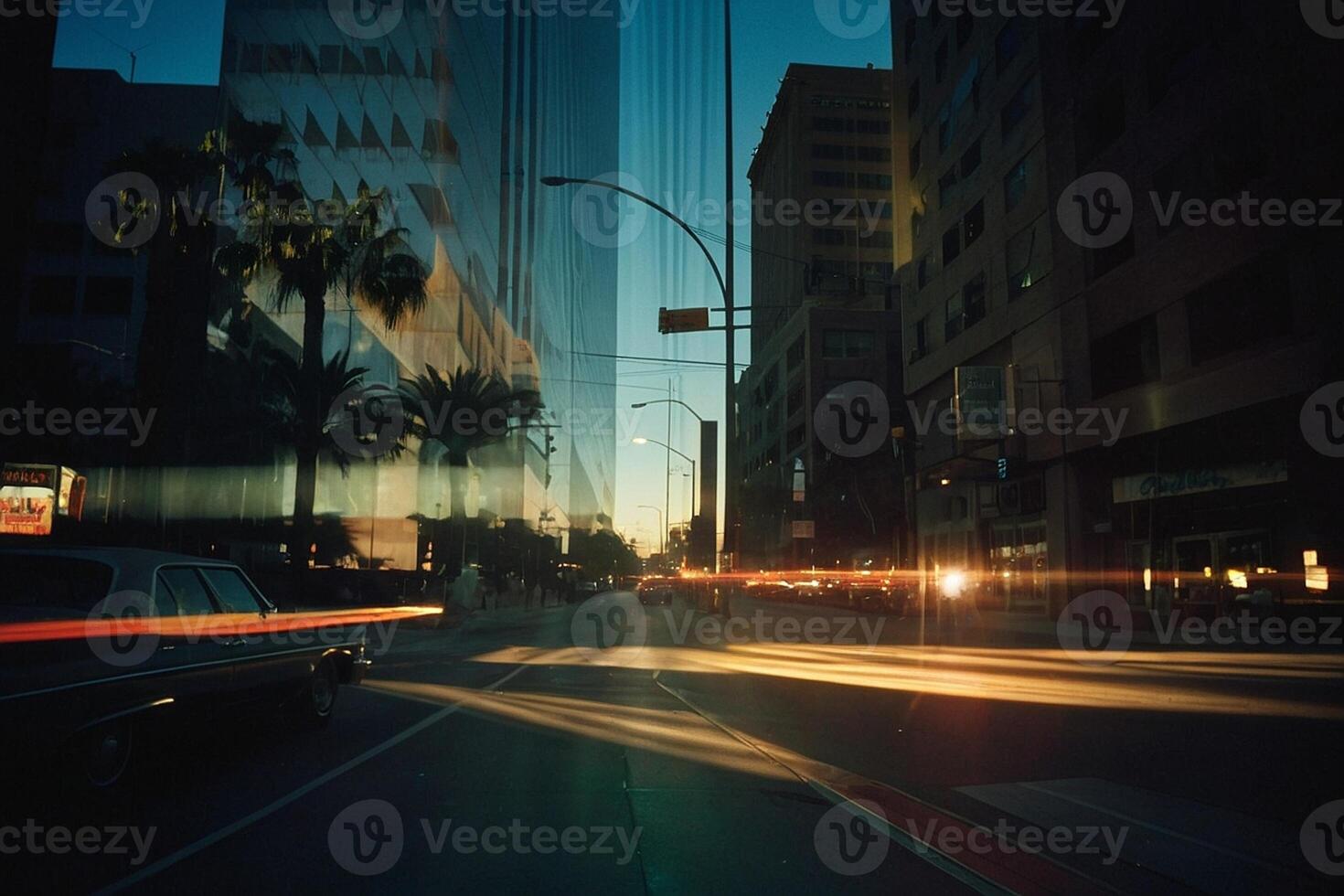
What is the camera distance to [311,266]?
25.7 meters

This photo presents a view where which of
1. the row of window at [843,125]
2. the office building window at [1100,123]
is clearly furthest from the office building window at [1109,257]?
the row of window at [843,125]

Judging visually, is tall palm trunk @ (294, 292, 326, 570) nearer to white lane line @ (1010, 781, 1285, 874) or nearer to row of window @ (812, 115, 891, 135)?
white lane line @ (1010, 781, 1285, 874)

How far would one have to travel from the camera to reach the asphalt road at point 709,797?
4844mm

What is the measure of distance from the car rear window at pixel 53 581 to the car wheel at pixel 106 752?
0.73 metres

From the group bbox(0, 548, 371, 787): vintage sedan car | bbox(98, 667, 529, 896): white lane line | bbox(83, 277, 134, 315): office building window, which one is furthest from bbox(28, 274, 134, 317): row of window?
bbox(0, 548, 371, 787): vintage sedan car

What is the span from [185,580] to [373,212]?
2220 centimetres

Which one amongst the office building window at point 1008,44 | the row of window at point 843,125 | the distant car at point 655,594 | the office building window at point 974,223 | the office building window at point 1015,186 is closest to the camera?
the office building window at point 1015,186

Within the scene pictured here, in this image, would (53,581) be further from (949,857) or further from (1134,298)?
(1134,298)

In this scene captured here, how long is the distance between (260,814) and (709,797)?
110 inches

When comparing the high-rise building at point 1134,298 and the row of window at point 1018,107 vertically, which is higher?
the row of window at point 1018,107

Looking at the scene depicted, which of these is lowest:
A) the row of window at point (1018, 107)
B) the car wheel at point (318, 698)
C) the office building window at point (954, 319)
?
the car wheel at point (318, 698)

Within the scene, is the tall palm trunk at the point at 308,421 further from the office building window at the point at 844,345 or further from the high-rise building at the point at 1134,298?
the office building window at the point at 844,345

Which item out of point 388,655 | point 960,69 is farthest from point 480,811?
point 960,69

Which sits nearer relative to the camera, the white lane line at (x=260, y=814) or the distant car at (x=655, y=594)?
the white lane line at (x=260, y=814)
